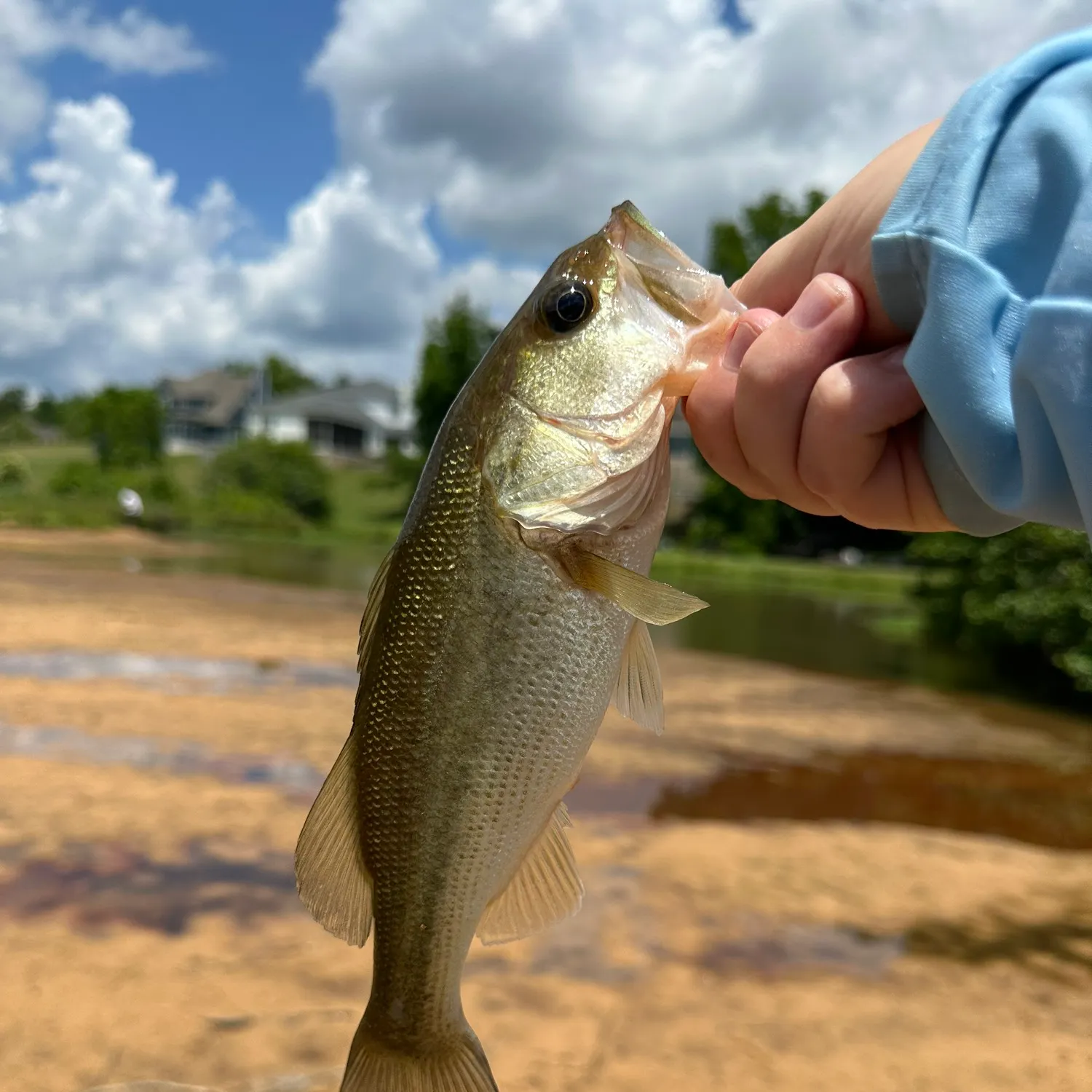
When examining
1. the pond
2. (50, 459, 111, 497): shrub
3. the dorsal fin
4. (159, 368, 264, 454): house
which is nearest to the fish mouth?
the dorsal fin

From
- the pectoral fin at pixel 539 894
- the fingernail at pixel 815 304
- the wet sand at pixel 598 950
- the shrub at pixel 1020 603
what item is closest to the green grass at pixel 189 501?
the shrub at pixel 1020 603

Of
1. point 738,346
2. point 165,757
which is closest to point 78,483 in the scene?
point 165,757

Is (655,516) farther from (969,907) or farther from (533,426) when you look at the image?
(969,907)

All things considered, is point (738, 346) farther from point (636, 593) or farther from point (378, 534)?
point (378, 534)

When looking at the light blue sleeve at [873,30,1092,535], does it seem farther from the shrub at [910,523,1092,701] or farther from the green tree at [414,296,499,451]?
the green tree at [414,296,499,451]

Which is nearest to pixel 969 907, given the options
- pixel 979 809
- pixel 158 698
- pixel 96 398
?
pixel 979 809
